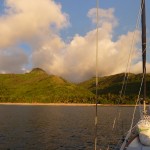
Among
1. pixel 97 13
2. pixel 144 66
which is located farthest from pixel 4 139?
pixel 97 13

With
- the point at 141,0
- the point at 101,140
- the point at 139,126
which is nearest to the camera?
the point at 139,126

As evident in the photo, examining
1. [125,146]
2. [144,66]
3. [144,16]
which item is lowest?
[125,146]

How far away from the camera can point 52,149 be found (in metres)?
62.9

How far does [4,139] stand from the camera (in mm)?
74875

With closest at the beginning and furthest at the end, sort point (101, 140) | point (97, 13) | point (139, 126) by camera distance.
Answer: point (97, 13) < point (139, 126) < point (101, 140)

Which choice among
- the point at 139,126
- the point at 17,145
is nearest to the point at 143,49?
the point at 139,126

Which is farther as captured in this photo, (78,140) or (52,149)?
(78,140)

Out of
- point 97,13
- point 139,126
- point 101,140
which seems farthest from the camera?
point 101,140

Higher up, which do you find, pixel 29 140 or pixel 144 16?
pixel 144 16

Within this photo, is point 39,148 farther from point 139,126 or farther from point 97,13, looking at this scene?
point 97,13

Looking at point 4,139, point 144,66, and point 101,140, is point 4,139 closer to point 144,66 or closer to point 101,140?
point 101,140

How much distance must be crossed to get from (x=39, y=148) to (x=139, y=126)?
3829 centimetres

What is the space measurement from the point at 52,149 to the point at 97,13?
45.8 meters

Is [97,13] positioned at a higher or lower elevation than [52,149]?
higher
